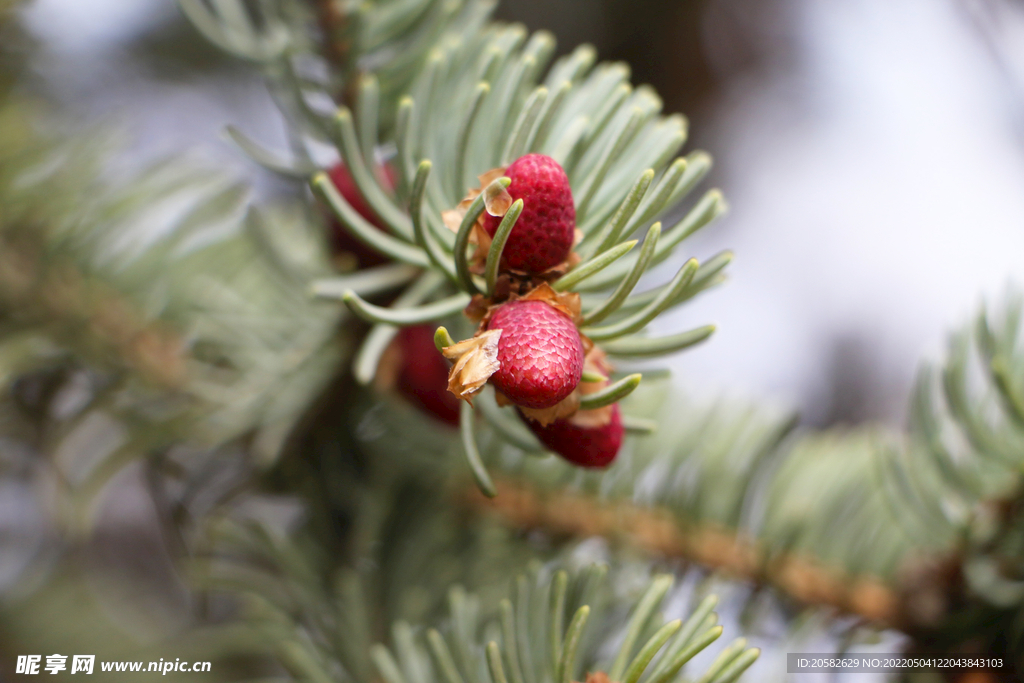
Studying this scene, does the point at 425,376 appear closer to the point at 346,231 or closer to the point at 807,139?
the point at 346,231

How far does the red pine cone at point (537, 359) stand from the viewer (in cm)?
17

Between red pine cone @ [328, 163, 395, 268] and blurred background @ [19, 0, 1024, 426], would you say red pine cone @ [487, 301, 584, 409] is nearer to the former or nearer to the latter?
red pine cone @ [328, 163, 395, 268]

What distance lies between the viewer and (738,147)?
3.50 feet

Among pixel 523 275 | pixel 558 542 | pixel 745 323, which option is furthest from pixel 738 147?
pixel 523 275

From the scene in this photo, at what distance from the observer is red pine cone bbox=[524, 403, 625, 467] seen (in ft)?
0.66

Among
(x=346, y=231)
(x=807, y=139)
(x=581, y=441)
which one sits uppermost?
(x=807, y=139)

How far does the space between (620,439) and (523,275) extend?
0.06m

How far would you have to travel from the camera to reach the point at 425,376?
30cm

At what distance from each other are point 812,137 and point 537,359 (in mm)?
1081


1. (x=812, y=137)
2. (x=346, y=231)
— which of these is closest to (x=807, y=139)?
(x=812, y=137)

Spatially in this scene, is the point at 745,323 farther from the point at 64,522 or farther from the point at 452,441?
the point at 64,522

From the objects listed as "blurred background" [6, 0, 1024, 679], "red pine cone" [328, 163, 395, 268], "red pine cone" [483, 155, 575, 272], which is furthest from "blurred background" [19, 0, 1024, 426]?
"red pine cone" [483, 155, 575, 272]

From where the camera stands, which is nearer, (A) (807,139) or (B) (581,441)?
(B) (581,441)

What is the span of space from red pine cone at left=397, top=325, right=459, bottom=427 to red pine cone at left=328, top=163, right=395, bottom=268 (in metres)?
0.04
